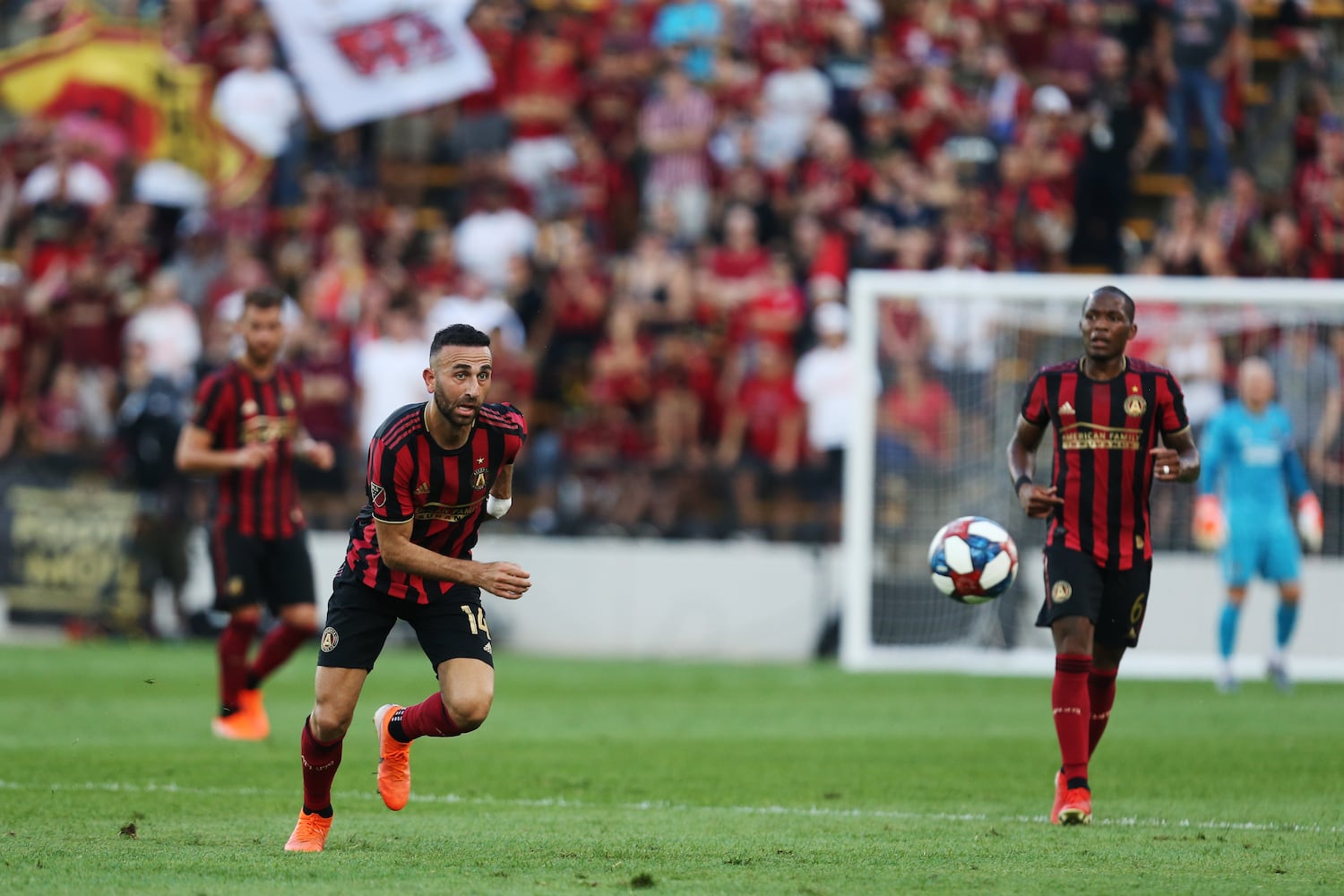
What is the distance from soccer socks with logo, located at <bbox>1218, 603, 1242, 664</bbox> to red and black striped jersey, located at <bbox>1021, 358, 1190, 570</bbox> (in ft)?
20.9

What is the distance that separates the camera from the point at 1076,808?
805cm

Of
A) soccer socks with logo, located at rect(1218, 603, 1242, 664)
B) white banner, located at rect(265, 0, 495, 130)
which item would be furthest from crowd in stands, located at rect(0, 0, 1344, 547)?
soccer socks with logo, located at rect(1218, 603, 1242, 664)

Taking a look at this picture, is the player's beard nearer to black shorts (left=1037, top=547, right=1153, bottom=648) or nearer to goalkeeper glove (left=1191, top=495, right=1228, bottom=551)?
black shorts (left=1037, top=547, right=1153, bottom=648)

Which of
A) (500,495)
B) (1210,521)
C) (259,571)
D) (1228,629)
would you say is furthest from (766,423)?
(500,495)

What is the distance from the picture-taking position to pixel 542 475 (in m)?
17.4

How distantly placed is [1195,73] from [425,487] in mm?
14302

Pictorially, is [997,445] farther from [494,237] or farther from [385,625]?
[385,625]

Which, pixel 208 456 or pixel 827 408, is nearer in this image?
pixel 208 456

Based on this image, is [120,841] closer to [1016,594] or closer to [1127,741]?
[1127,741]

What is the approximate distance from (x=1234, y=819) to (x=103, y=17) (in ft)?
54.5

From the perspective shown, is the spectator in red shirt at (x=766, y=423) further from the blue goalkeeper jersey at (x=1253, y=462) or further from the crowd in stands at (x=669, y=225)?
the blue goalkeeper jersey at (x=1253, y=462)

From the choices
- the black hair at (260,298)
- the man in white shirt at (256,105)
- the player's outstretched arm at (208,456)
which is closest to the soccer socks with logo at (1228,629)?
the player's outstretched arm at (208,456)

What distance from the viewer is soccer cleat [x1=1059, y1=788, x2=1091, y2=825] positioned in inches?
316

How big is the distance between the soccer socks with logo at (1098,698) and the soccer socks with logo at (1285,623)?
21.1 ft
